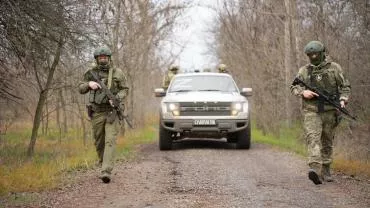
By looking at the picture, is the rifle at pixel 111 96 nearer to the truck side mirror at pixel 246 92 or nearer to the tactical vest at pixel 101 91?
the tactical vest at pixel 101 91

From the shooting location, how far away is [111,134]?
9047mm

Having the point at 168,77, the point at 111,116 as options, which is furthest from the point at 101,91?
the point at 168,77

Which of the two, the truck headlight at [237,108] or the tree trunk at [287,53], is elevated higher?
the tree trunk at [287,53]

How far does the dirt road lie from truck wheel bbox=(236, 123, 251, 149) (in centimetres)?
137

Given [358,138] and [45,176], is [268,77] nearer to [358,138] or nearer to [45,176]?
[358,138]

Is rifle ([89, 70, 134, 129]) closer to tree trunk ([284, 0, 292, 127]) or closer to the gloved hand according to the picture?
the gloved hand

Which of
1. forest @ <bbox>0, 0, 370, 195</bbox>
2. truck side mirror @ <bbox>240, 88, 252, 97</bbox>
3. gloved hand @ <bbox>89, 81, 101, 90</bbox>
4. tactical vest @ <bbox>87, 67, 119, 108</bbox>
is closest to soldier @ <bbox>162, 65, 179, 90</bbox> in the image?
forest @ <bbox>0, 0, 370, 195</bbox>

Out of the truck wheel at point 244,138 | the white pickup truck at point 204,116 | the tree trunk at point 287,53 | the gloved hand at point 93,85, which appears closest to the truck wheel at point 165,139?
the white pickup truck at point 204,116

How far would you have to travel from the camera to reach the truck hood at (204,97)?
1298cm

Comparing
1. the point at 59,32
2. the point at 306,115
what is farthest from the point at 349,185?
the point at 59,32

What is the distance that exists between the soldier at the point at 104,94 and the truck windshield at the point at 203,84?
470 centimetres

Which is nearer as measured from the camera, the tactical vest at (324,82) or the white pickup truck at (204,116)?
the tactical vest at (324,82)

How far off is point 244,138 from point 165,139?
1.71 metres

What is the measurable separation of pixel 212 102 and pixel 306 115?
166 inches
